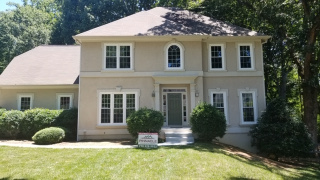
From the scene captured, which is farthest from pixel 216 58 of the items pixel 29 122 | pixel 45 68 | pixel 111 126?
pixel 45 68

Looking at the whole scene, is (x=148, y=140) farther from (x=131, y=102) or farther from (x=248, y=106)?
(x=248, y=106)

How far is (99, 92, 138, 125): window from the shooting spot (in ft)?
48.0

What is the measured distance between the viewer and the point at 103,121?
1462 centimetres

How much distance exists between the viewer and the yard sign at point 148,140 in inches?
429

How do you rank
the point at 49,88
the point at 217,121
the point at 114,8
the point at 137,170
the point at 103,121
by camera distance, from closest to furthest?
1. the point at 137,170
2. the point at 217,121
3. the point at 103,121
4. the point at 49,88
5. the point at 114,8

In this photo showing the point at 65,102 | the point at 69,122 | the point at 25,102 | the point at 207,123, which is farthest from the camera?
the point at 65,102

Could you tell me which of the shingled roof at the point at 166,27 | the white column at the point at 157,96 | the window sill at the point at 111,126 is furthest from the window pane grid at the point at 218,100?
the window sill at the point at 111,126

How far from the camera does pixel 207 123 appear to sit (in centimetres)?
1215

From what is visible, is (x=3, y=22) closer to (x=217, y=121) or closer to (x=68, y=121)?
(x=68, y=121)

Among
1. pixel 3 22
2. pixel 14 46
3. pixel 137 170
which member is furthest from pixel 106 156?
pixel 3 22

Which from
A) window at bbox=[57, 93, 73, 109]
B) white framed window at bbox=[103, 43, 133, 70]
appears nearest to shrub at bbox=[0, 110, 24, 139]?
window at bbox=[57, 93, 73, 109]

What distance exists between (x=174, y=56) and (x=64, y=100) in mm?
8324

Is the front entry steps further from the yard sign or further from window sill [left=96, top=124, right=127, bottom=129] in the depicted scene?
window sill [left=96, top=124, right=127, bottom=129]

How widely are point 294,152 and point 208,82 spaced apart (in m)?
5.89
